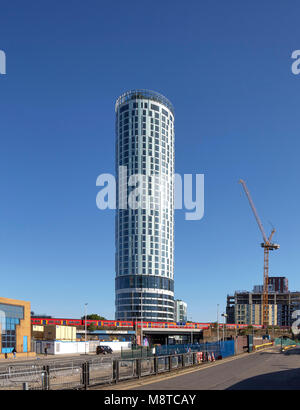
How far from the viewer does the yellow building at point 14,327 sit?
72.9m

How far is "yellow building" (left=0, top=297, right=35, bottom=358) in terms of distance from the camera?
72875mm

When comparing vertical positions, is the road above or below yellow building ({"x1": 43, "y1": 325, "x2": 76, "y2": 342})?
above

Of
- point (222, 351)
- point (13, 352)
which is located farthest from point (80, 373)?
point (13, 352)

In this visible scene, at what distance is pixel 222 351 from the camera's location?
5328 centimetres

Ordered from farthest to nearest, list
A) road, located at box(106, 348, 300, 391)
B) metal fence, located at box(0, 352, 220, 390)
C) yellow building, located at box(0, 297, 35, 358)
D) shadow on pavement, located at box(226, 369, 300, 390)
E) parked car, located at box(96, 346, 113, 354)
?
parked car, located at box(96, 346, 113, 354) → yellow building, located at box(0, 297, 35, 358) → shadow on pavement, located at box(226, 369, 300, 390) → road, located at box(106, 348, 300, 391) → metal fence, located at box(0, 352, 220, 390)

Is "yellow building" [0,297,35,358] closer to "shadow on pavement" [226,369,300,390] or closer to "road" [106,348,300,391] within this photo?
"road" [106,348,300,391]

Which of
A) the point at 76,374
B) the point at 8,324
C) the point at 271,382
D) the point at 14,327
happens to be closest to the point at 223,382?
the point at 271,382

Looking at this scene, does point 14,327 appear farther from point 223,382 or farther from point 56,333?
point 223,382

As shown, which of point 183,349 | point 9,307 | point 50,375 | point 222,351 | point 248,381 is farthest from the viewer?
point 9,307

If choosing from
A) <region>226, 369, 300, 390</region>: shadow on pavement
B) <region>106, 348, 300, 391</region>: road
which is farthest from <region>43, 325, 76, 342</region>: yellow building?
<region>226, 369, 300, 390</region>: shadow on pavement

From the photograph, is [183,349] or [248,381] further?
[183,349]

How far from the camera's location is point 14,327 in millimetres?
76250
